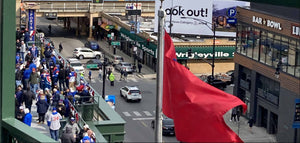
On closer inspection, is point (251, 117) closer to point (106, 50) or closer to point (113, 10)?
point (106, 50)

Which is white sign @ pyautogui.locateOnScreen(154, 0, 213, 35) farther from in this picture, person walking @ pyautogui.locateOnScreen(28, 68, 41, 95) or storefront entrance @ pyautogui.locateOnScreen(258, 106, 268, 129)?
person walking @ pyautogui.locateOnScreen(28, 68, 41, 95)

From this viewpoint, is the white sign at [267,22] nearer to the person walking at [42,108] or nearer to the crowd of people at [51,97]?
the crowd of people at [51,97]

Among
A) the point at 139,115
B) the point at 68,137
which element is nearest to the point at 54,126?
the point at 68,137

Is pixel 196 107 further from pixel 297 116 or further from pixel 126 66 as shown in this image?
pixel 126 66

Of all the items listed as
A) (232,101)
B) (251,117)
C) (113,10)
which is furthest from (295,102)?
(113,10)

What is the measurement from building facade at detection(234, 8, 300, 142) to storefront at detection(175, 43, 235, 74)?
1886cm

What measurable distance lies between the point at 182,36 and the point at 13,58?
275 ft

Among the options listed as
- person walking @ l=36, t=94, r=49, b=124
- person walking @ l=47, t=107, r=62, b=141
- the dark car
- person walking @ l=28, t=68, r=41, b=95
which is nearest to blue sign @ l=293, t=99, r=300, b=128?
person walking @ l=28, t=68, r=41, b=95

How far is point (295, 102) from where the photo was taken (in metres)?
45.9

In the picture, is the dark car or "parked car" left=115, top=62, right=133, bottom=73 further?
the dark car

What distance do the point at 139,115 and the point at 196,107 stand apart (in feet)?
166

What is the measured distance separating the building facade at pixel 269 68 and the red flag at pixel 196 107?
123ft

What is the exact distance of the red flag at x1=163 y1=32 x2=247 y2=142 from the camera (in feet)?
17.9

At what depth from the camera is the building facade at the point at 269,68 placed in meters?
47.7
